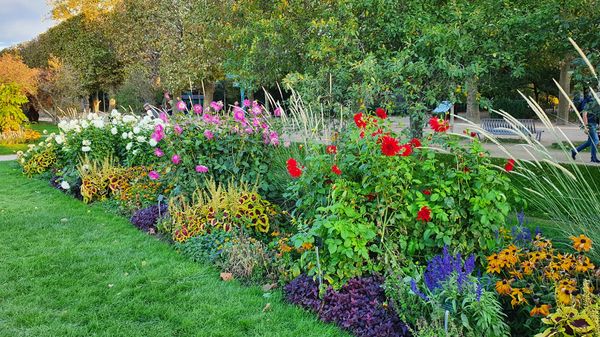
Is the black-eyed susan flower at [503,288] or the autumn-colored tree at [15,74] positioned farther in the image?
the autumn-colored tree at [15,74]

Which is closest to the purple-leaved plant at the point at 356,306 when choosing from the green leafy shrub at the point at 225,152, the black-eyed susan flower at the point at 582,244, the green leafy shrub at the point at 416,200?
the green leafy shrub at the point at 416,200

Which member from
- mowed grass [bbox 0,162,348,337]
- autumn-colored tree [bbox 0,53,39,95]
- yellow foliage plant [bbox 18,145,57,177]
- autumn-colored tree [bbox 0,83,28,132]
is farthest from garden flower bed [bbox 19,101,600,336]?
autumn-colored tree [bbox 0,53,39,95]

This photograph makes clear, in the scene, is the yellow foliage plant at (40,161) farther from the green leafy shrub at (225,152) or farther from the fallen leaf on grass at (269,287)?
the fallen leaf on grass at (269,287)

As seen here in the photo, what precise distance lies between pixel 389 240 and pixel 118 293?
2.01 m

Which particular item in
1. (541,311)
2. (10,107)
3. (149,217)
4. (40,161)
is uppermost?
(10,107)

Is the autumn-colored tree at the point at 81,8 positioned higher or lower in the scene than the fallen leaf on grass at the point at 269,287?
higher

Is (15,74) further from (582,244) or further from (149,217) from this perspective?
(582,244)

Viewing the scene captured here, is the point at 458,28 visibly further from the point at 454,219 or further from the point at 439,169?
the point at 454,219

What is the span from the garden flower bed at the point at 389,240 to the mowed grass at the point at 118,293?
21 centimetres

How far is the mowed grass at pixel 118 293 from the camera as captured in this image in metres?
2.95

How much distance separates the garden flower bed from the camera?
257 centimetres

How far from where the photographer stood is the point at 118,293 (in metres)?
3.44

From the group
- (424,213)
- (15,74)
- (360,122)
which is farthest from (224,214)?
(15,74)

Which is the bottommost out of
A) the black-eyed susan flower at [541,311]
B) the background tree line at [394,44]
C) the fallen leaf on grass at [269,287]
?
the fallen leaf on grass at [269,287]
